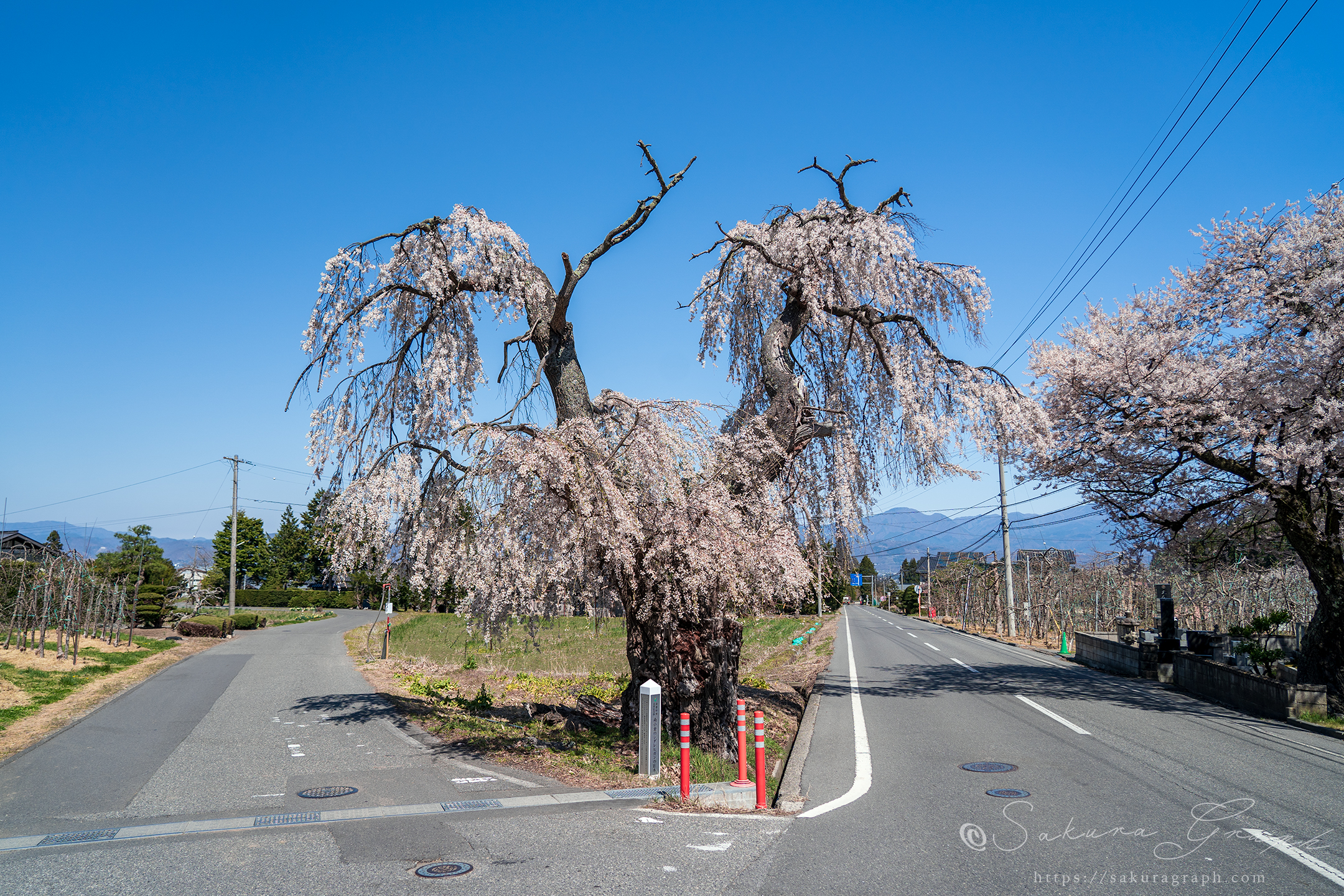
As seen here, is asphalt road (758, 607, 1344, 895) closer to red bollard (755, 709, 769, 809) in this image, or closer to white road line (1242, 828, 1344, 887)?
white road line (1242, 828, 1344, 887)

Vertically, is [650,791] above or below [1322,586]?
below

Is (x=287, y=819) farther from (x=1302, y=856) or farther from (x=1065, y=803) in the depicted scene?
(x=1302, y=856)

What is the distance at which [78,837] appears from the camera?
6332mm

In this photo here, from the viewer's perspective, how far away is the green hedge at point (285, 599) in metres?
67.4

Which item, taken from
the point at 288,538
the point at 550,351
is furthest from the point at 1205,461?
the point at 288,538

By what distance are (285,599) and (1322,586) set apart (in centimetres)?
7223

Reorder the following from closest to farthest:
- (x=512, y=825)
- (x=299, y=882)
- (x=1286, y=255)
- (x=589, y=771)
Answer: (x=299, y=882) < (x=512, y=825) < (x=589, y=771) < (x=1286, y=255)

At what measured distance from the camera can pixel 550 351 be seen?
449 inches

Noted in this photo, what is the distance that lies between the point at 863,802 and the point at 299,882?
4960mm

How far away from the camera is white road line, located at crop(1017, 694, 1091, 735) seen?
37.8 ft

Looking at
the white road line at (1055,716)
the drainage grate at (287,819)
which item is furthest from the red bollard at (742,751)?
the white road line at (1055,716)

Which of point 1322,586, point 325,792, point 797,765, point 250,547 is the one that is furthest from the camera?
point 250,547

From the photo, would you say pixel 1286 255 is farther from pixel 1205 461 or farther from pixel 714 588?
pixel 714 588

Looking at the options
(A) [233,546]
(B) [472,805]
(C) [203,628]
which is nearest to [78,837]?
(B) [472,805]
